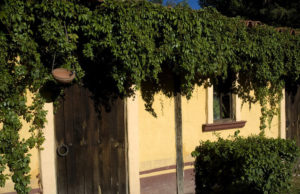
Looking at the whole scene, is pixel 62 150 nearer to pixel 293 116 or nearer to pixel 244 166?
pixel 244 166

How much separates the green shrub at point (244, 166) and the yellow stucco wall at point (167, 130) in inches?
9.7

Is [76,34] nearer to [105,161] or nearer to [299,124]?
[105,161]

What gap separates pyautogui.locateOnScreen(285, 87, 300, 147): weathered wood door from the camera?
7.20 metres

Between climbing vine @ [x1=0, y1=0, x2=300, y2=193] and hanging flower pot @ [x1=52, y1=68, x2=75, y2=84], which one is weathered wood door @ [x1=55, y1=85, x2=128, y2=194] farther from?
hanging flower pot @ [x1=52, y1=68, x2=75, y2=84]

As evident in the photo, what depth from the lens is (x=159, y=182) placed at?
16.6 ft

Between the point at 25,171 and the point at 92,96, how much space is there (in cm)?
145

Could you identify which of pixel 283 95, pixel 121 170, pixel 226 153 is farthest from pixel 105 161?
pixel 283 95

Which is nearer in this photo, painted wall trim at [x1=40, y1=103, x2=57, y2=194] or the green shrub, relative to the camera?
painted wall trim at [x1=40, y1=103, x2=57, y2=194]

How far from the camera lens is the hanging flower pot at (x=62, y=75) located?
365cm

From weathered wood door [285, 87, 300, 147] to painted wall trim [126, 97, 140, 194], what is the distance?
179 inches

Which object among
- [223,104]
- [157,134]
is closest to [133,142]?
[157,134]

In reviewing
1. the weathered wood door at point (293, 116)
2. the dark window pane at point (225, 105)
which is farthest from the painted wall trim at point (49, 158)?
the weathered wood door at point (293, 116)

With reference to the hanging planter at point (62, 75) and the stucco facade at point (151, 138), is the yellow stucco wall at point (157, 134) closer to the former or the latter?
the stucco facade at point (151, 138)

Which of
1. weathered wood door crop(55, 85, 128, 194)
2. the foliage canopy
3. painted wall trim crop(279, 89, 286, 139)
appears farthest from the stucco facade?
the foliage canopy
